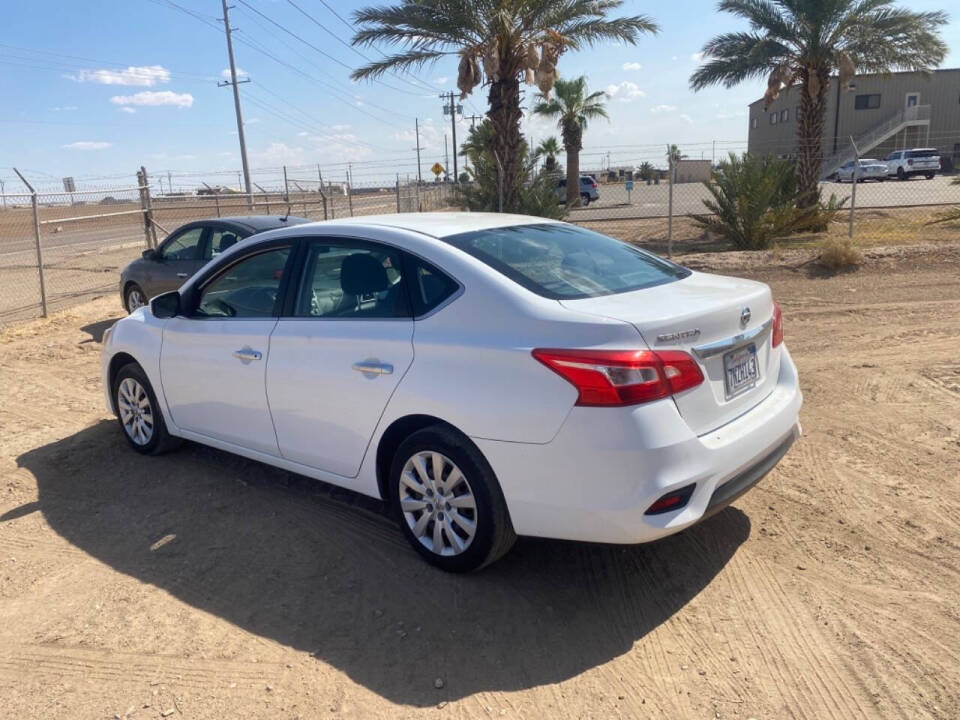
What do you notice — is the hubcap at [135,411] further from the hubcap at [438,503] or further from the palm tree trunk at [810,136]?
the palm tree trunk at [810,136]

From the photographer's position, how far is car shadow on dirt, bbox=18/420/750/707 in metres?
3.11

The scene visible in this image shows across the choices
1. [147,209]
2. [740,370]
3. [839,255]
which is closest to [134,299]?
[147,209]

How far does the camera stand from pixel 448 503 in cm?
355

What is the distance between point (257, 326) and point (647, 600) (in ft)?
8.32

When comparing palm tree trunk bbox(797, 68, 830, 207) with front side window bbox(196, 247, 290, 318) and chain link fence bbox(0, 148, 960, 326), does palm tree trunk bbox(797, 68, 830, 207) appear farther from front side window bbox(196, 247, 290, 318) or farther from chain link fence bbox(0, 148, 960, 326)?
front side window bbox(196, 247, 290, 318)

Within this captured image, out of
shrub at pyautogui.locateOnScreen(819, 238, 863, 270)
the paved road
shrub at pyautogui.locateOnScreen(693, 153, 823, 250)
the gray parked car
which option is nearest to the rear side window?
the gray parked car

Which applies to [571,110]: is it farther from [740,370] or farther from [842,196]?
[740,370]

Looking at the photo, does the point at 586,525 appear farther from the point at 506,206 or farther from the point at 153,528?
the point at 506,206

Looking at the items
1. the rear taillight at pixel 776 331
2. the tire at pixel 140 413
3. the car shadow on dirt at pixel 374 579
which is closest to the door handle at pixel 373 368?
the car shadow on dirt at pixel 374 579

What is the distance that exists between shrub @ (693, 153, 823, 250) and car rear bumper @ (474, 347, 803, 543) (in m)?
12.5

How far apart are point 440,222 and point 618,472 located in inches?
71.6

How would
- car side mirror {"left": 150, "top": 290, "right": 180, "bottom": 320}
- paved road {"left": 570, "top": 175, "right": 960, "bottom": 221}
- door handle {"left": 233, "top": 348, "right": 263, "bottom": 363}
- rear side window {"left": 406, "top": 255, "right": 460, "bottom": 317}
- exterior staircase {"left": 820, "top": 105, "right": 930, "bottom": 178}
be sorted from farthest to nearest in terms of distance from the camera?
exterior staircase {"left": 820, "top": 105, "right": 930, "bottom": 178}, paved road {"left": 570, "top": 175, "right": 960, "bottom": 221}, car side mirror {"left": 150, "top": 290, "right": 180, "bottom": 320}, door handle {"left": 233, "top": 348, "right": 263, "bottom": 363}, rear side window {"left": 406, "top": 255, "right": 460, "bottom": 317}

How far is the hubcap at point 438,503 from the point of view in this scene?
348cm

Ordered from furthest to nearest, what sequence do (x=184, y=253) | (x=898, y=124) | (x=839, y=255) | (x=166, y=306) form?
(x=898, y=124), (x=839, y=255), (x=184, y=253), (x=166, y=306)
